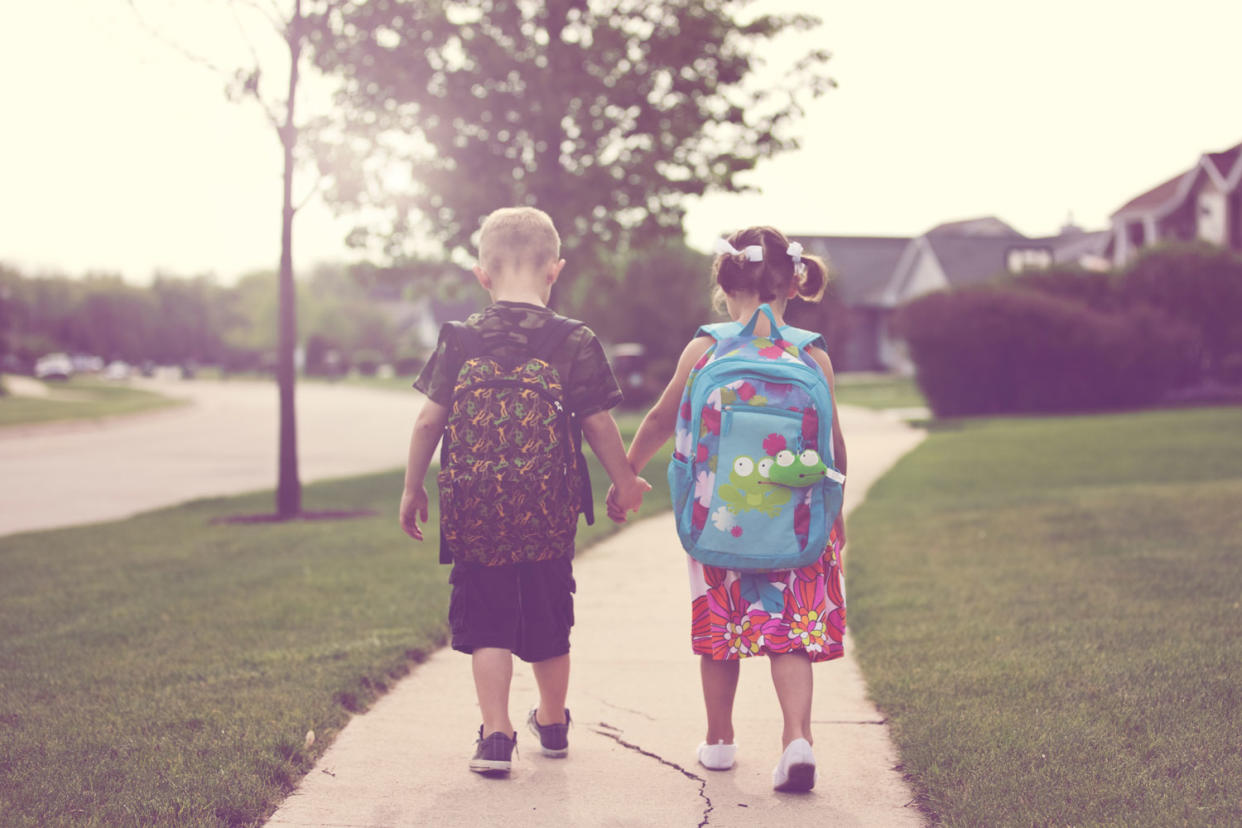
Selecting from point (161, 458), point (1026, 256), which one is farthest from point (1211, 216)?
point (161, 458)

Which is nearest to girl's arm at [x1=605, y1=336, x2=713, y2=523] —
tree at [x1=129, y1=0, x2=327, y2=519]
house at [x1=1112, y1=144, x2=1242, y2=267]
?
tree at [x1=129, y1=0, x2=327, y2=519]

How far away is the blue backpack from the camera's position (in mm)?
3518

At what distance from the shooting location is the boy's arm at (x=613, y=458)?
12.3ft

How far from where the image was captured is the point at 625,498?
3.75m

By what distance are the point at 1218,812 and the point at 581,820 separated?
166 cm

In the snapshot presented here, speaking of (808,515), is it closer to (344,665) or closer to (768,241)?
(768,241)

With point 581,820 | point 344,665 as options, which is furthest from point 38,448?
point 581,820

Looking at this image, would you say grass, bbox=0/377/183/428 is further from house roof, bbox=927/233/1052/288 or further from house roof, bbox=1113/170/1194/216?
house roof, bbox=1113/170/1194/216

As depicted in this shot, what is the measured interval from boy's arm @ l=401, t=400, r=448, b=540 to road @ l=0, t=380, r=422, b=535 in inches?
324

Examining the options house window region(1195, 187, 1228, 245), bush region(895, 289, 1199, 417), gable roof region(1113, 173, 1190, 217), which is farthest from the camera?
gable roof region(1113, 173, 1190, 217)

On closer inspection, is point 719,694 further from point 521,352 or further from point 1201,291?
point 1201,291

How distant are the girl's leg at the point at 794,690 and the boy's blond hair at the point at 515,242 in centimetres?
138

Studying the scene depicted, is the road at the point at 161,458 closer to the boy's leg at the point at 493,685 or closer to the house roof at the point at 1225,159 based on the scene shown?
the boy's leg at the point at 493,685

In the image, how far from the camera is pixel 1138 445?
14.8 metres
